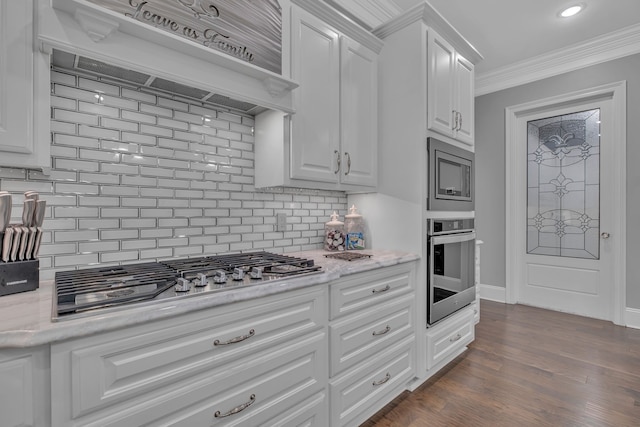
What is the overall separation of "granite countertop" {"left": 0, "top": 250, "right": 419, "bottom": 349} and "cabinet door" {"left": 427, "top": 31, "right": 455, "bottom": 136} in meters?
1.55

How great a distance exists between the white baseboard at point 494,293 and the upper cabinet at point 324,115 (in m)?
3.04

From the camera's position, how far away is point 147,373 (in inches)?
38.7

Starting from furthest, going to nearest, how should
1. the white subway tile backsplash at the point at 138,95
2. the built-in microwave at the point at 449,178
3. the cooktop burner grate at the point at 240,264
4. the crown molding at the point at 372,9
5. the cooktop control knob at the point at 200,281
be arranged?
the crown molding at the point at 372,9
the built-in microwave at the point at 449,178
the white subway tile backsplash at the point at 138,95
the cooktop burner grate at the point at 240,264
the cooktop control knob at the point at 200,281

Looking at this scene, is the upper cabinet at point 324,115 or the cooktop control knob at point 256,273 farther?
the upper cabinet at point 324,115

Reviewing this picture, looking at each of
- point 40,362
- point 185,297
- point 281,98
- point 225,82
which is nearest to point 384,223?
point 281,98

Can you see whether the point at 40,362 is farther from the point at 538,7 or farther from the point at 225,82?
the point at 538,7

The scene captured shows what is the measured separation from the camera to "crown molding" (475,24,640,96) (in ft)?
10.8

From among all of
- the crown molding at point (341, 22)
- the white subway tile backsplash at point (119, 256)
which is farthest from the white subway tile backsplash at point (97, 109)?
the crown molding at point (341, 22)

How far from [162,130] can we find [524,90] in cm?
434

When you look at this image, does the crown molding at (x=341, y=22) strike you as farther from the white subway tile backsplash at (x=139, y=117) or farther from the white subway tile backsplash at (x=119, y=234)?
the white subway tile backsplash at (x=119, y=234)

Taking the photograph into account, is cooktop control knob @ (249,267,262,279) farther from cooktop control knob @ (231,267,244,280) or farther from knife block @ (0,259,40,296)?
knife block @ (0,259,40,296)

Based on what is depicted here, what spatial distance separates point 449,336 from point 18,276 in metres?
2.55

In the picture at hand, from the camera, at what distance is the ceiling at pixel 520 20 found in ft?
9.29

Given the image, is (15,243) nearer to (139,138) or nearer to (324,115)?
(139,138)
